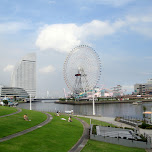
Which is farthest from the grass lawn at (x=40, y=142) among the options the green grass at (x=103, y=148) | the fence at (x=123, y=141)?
the fence at (x=123, y=141)

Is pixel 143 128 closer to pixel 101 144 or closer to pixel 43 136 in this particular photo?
pixel 101 144

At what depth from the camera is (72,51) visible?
413 ft

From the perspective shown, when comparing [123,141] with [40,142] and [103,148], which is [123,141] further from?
[40,142]

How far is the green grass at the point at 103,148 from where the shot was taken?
24320 mm

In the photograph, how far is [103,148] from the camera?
25.3 meters

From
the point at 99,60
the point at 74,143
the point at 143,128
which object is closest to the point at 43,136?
the point at 74,143

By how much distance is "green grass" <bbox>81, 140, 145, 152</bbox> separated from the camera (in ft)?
79.8

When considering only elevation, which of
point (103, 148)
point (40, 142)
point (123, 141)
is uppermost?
point (40, 142)

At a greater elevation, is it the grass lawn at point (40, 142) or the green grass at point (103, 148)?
the grass lawn at point (40, 142)

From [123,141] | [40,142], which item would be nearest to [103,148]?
[123,141]

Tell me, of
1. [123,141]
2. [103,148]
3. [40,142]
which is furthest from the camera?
[123,141]

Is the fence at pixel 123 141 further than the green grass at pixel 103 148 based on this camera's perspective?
Yes

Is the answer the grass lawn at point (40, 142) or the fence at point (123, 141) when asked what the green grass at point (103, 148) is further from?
the grass lawn at point (40, 142)

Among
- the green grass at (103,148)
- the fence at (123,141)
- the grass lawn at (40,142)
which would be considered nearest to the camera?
the grass lawn at (40,142)
